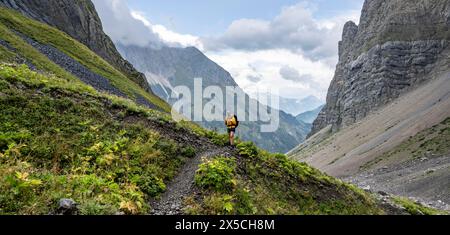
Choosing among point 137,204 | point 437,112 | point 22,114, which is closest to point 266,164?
point 137,204

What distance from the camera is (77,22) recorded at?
91500mm

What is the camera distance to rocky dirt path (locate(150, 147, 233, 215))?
566 inches

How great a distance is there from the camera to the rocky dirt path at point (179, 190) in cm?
1438

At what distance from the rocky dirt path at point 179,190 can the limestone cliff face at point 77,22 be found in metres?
67.9

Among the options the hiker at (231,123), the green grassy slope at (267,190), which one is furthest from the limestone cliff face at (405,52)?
the hiker at (231,123)

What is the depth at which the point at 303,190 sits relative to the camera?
21234 mm

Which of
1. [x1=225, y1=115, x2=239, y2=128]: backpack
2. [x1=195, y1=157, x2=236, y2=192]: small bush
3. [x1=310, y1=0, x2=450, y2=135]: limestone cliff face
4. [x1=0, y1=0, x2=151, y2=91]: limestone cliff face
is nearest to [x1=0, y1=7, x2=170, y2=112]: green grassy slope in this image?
[x1=0, y1=0, x2=151, y2=91]: limestone cliff face

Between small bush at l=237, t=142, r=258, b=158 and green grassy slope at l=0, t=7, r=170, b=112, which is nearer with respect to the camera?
small bush at l=237, t=142, r=258, b=158

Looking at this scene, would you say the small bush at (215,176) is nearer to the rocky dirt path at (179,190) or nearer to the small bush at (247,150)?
the rocky dirt path at (179,190)

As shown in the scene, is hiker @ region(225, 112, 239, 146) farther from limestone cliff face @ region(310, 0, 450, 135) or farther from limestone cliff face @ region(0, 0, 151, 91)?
limestone cliff face @ region(310, 0, 450, 135)

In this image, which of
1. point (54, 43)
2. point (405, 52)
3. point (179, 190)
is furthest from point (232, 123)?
A: point (405, 52)

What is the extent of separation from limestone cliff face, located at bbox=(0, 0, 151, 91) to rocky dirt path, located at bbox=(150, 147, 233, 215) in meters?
67.9
